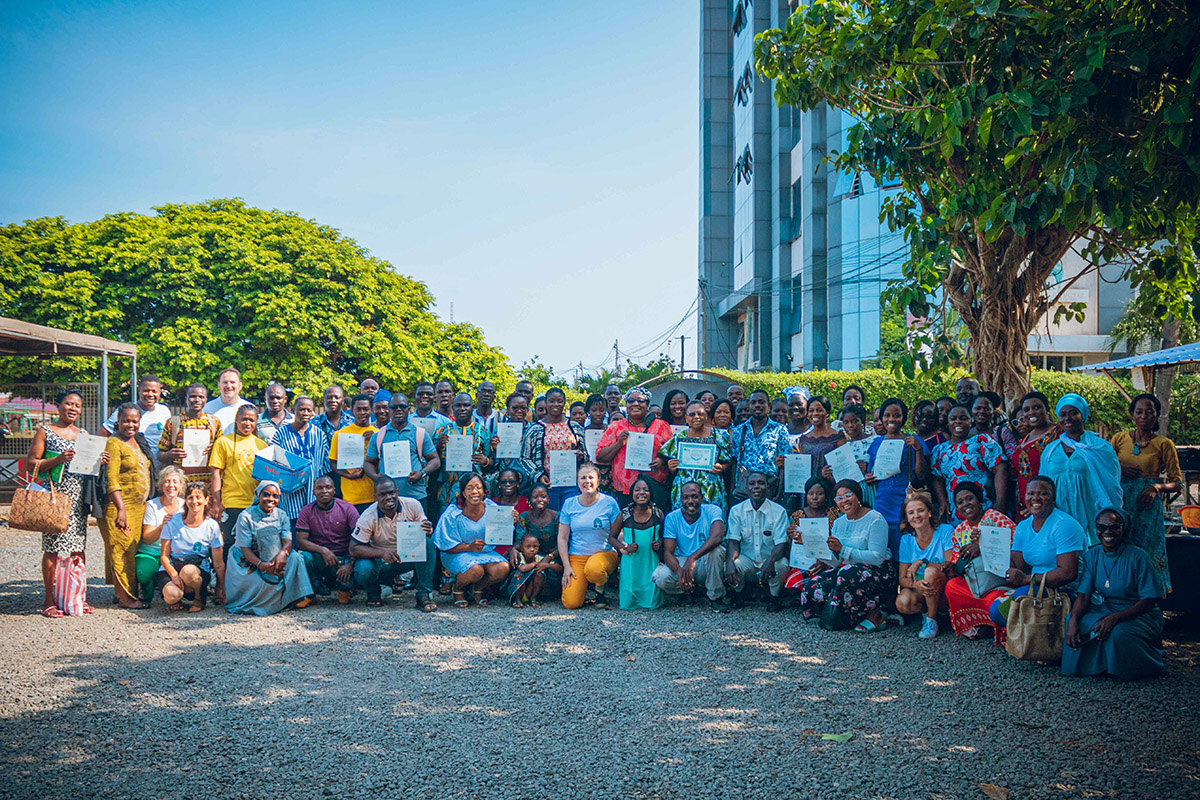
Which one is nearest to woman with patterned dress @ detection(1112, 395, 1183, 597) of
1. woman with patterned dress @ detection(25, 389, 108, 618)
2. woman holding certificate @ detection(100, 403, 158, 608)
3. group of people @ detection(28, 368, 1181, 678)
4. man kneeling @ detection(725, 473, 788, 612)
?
group of people @ detection(28, 368, 1181, 678)

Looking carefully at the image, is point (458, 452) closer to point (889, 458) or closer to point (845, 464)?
point (845, 464)

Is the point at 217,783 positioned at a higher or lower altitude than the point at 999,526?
lower

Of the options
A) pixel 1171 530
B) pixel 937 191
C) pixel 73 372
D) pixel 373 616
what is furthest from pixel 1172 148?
pixel 73 372

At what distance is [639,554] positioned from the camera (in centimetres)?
762

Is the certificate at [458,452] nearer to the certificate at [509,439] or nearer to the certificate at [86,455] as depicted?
the certificate at [509,439]

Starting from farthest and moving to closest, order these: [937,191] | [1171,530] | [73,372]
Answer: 1. [73,372]
2. [1171,530]
3. [937,191]

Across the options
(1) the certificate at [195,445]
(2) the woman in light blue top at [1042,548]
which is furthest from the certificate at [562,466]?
(2) the woman in light blue top at [1042,548]

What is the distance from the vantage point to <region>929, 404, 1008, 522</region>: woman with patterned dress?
6.79 metres

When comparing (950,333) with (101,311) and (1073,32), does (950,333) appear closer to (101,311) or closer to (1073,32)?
(1073,32)

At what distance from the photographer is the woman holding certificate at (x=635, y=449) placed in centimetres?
791

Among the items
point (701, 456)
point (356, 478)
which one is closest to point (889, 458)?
point (701, 456)

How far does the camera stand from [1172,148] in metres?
4.79

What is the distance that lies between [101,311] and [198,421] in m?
16.9

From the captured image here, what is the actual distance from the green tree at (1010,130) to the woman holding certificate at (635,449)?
2694 mm
